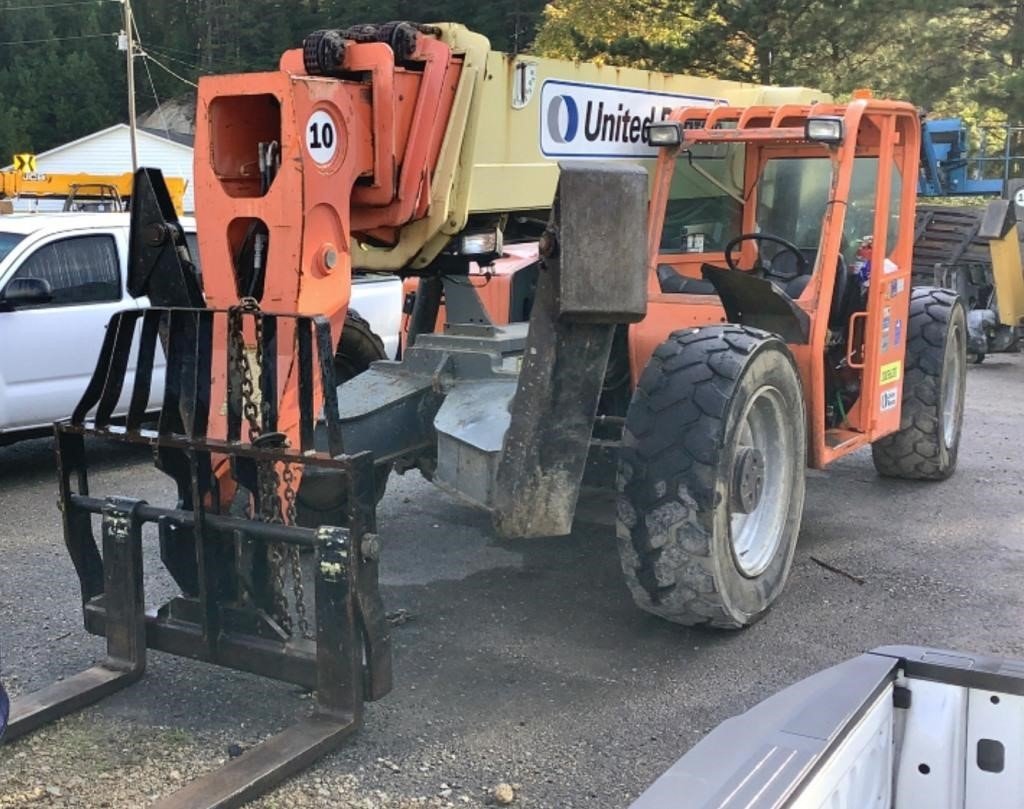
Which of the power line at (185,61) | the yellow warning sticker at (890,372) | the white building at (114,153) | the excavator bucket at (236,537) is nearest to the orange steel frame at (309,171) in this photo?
the excavator bucket at (236,537)

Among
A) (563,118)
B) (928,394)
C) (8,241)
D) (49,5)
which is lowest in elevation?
(928,394)

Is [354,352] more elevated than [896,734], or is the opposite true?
[354,352]

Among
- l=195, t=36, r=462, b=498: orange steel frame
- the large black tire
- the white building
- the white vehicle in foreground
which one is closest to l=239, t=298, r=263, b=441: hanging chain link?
l=195, t=36, r=462, b=498: orange steel frame

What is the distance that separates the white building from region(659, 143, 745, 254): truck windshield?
48303 millimetres

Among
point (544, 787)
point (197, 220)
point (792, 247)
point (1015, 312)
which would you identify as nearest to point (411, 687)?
point (544, 787)

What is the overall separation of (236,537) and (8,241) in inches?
204

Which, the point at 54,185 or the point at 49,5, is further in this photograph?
the point at 49,5

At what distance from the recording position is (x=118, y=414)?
27.3 feet

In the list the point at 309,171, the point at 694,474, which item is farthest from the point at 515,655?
the point at 309,171

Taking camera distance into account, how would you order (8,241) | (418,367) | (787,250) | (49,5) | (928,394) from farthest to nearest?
(49,5)
(8,241)
(928,394)
(787,250)
(418,367)

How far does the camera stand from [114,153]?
54.6m

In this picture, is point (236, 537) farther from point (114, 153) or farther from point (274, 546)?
point (114, 153)

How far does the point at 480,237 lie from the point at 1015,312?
10.4 meters

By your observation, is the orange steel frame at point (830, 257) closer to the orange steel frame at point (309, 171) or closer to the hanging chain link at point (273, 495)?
the orange steel frame at point (309, 171)
